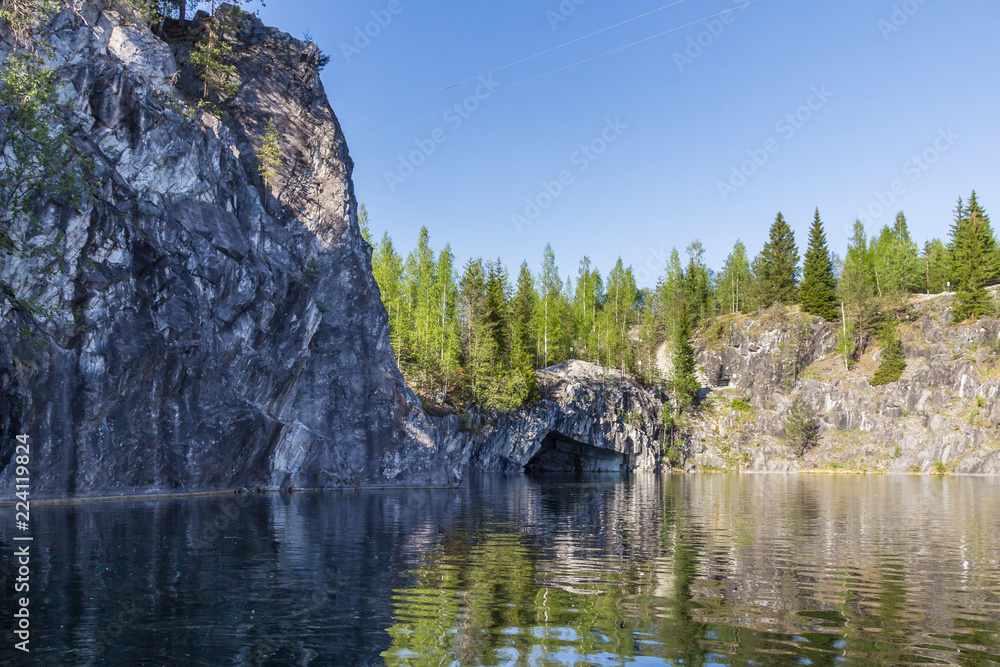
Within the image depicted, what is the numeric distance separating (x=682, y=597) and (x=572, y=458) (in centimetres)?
9129

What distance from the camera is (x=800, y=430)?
3809 inches

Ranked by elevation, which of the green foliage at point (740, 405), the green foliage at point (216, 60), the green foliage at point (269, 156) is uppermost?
the green foliage at point (216, 60)

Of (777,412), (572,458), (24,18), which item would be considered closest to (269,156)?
(24,18)

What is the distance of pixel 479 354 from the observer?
7800 centimetres

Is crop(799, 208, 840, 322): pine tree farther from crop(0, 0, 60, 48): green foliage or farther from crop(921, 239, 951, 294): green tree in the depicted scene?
crop(0, 0, 60, 48): green foliage

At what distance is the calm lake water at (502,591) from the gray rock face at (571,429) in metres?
51.4

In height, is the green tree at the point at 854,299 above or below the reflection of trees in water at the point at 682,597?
above

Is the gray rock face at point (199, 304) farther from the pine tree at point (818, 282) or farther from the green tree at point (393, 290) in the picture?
the pine tree at point (818, 282)

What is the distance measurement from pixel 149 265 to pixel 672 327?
91.8 metres

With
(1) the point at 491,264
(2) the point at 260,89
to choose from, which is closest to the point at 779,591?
(2) the point at 260,89

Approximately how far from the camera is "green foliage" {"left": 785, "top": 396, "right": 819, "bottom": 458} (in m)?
96.5

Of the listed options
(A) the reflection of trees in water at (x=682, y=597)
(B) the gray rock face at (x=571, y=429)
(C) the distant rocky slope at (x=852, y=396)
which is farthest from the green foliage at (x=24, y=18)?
(C) the distant rocky slope at (x=852, y=396)

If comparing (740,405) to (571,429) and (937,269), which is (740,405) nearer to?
(571,429)

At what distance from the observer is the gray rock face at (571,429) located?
83.0 m
